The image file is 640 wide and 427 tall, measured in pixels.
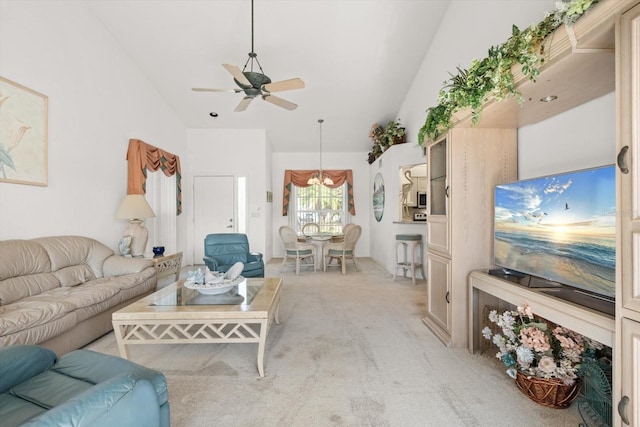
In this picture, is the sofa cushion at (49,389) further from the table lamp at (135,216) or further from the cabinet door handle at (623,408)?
the table lamp at (135,216)

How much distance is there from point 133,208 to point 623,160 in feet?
14.8

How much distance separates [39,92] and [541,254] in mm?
4582

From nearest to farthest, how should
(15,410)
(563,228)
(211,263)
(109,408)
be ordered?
(109,408) → (15,410) → (563,228) → (211,263)

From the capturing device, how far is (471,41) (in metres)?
3.15

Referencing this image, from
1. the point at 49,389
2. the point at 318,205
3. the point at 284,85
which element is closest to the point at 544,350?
the point at 49,389

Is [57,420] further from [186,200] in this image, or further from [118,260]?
[186,200]

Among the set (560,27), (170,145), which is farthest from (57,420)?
(170,145)

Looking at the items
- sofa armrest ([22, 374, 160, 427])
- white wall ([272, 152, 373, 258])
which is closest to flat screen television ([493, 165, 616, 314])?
sofa armrest ([22, 374, 160, 427])

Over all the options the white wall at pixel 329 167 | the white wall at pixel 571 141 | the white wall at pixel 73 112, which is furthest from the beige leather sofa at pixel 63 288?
the white wall at pixel 329 167

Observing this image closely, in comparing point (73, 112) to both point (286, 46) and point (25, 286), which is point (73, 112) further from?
point (286, 46)

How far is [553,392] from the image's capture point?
1659 millimetres

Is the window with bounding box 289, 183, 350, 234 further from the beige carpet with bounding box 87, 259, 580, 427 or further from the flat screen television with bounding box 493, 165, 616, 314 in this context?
the flat screen television with bounding box 493, 165, 616, 314

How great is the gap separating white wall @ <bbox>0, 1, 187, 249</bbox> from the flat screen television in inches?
167

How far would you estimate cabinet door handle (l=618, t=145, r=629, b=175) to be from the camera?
1.08 metres
